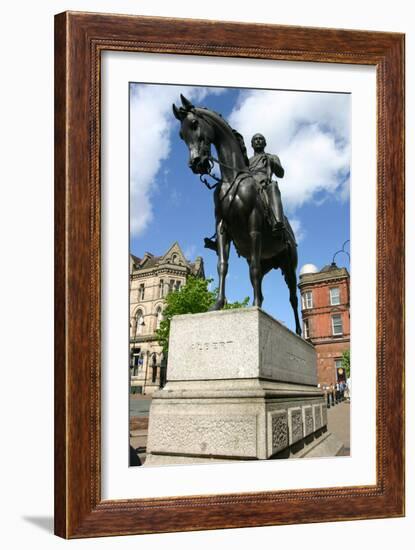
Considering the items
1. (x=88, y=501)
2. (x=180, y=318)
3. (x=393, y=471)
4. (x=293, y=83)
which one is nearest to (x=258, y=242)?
(x=180, y=318)

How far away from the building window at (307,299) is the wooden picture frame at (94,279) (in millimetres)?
1801

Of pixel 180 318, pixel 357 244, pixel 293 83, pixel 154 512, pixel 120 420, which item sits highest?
pixel 293 83

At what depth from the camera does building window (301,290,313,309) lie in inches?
365

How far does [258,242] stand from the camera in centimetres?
991

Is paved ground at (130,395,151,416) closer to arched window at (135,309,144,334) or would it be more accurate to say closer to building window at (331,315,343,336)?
arched window at (135,309,144,334)

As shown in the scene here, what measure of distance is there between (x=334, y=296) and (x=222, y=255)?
1217 millimetres

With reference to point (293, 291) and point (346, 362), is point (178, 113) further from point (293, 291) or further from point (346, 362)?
point (346, 362)

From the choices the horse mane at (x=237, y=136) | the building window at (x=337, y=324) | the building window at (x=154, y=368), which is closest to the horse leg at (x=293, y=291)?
the building window at (x=337, y=324)

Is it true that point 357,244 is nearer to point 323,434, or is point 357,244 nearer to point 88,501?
point 323,434

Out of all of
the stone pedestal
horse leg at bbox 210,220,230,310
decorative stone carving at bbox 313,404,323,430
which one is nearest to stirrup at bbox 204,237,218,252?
horse leg at bbox 210,220,230,310

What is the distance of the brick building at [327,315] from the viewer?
9.02 m

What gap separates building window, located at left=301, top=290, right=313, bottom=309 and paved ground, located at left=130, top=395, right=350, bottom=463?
3.32 feet

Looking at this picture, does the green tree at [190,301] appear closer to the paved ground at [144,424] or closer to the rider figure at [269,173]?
the paved ground at [144,424]

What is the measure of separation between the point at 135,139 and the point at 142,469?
270cm
